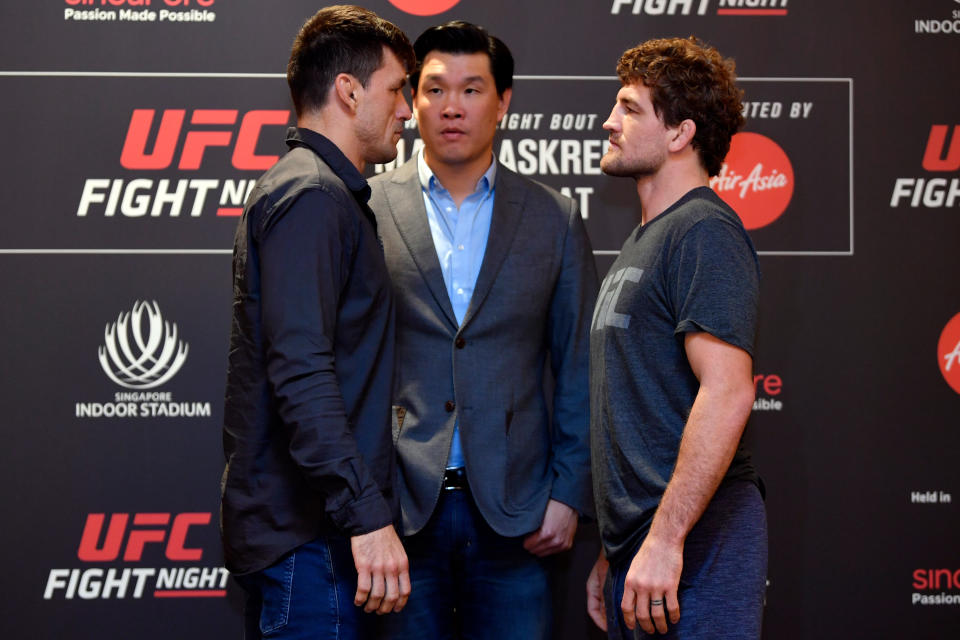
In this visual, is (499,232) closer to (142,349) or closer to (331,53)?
(331,53)

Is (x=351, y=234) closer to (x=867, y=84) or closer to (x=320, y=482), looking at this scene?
(x=320, y=482)

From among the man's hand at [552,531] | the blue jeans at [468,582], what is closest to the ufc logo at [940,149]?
the man's hand at [552,531]

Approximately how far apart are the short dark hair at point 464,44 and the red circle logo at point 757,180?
2.78ft

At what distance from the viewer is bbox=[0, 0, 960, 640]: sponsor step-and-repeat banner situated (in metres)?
2.83

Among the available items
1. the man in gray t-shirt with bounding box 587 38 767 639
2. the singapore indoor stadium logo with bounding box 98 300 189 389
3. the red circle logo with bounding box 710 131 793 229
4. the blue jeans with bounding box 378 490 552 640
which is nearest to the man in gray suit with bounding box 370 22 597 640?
the blue jeans with bounding box 378 490 552 640

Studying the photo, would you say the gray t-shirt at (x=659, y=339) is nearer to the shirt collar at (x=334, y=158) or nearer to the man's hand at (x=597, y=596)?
the man's hand at (x=597, y=596)

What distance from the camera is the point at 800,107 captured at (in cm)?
295

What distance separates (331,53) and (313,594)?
3.48 ft

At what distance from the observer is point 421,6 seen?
289cm

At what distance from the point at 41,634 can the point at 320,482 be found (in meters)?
1.77

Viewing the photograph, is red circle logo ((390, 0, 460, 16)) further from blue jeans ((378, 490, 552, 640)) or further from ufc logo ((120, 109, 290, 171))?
blue jeans ((378, 490, 552, 640))

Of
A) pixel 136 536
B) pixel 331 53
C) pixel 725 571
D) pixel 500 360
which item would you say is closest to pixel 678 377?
pixel 725 571

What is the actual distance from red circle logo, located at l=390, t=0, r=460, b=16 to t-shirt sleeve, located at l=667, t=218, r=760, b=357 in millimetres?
1486

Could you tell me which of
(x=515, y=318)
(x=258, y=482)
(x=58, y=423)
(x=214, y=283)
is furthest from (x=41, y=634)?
(x=515, y=318)
